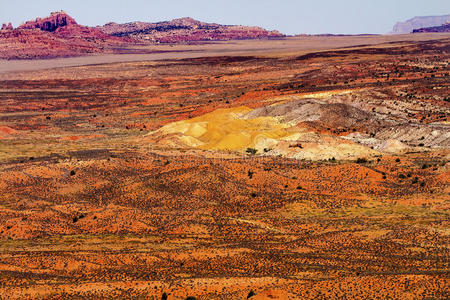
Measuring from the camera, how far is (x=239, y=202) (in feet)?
115

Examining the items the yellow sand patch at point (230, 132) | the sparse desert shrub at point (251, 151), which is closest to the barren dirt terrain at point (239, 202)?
the yellow sand patch at point (230, 132)

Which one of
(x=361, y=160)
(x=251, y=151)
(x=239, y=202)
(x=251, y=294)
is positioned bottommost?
(x=239, y=202)

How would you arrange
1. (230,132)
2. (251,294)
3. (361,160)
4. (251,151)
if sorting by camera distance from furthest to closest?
(230,132) < (251,151) < (361,160) < (251,294)

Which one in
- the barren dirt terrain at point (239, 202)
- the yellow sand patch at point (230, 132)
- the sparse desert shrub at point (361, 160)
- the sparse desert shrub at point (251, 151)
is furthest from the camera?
the yellow sand patch at point (230, 132)

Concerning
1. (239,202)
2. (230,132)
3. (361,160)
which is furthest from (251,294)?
(230,132)

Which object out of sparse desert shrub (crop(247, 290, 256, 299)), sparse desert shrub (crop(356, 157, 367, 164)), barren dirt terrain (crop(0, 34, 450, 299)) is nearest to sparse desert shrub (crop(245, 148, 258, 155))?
barren dirt terrain (crop(0, 34, 450, 299))

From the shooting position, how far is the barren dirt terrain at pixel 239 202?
2233 centimetres

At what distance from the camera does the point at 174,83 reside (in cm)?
11956

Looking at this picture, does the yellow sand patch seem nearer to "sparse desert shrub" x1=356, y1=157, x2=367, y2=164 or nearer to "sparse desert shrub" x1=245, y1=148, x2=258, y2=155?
"sparse desert shrub" x1=245, y1=148, x2=258, y2=155

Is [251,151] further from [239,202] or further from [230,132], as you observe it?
[239,202]

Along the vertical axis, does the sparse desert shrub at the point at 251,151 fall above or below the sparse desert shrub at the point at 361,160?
below

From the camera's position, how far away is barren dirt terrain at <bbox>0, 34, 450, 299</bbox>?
22328 millimetres

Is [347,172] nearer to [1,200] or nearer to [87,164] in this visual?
[87,164]

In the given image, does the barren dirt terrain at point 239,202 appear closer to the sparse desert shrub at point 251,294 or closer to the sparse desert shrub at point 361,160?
the sparse desert shrub at point 251,294
